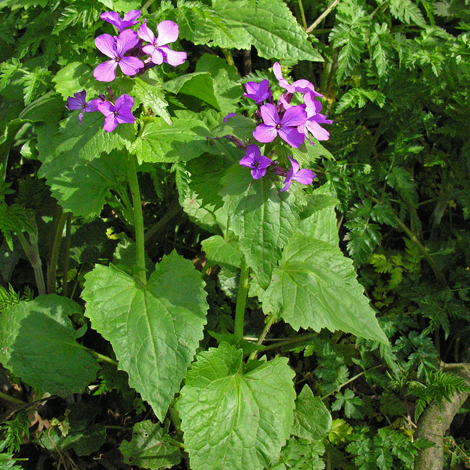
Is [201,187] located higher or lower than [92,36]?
lower

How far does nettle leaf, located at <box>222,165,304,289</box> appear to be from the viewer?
5.94 ft

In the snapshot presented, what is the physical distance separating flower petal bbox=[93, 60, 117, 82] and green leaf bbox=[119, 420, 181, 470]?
1.87 meters

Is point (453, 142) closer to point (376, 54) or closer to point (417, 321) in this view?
point (376, 54)

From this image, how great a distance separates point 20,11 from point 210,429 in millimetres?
3085

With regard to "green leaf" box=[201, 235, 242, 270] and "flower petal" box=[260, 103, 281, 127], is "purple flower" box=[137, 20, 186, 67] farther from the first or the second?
"green leaf" box=[201, 235, 242, 270]

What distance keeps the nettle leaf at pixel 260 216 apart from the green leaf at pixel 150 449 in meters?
1.29

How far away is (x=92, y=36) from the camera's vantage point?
8.31 feet

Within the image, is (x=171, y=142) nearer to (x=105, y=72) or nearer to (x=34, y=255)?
(x=105, y=72)

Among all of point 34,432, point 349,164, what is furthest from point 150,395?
point 349,164

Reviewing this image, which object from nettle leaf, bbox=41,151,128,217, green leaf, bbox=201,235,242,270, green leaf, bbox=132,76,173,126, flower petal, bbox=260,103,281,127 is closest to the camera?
flower petal, bbox=260,103,281,127

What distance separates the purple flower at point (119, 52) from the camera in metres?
1.77

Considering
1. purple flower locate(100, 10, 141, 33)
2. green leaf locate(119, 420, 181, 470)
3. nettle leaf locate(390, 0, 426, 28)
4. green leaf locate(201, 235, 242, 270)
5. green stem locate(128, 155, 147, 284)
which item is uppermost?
purple flower locate(100, 10, 141, 33)

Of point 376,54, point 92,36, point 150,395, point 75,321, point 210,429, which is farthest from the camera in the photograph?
point 75,321

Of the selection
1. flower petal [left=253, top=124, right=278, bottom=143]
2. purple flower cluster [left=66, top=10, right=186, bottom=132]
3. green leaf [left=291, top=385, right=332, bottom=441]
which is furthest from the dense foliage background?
flower petal [left=253, top=124, right=278, bottom=143]
